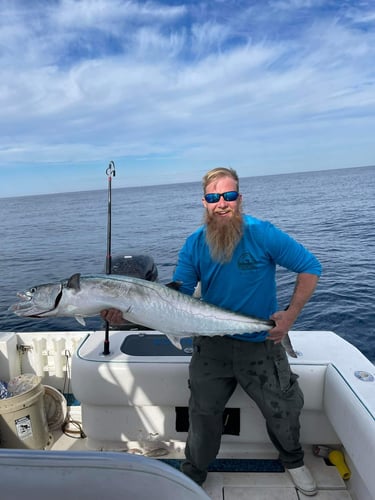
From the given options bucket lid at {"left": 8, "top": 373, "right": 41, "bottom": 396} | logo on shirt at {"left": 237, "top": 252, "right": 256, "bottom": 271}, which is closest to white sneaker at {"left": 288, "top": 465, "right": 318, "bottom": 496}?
logo on shirt at {"left": 237, "top": 252, "right": 256, "bottom": 271}

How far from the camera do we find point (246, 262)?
3072mm

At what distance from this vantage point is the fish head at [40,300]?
272cm

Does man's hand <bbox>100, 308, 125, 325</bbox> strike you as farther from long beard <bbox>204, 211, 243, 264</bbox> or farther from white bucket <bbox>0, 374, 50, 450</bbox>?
white bucket <bbox>0, 374, 50, 450</bbox>

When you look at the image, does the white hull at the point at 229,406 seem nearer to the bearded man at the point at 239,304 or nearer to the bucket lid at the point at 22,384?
the bearded man at the point at 239,304

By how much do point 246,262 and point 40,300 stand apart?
1547 millimetres

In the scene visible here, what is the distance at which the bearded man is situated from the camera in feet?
9.91

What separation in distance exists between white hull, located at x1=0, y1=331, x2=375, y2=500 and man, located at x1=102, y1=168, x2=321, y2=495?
0.33m

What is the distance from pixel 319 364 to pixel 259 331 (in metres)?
0.88

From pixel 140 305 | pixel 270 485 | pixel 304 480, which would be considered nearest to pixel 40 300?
pixel 140 305

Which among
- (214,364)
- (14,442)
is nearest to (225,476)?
(214,364)

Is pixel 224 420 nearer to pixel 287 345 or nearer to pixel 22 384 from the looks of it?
pixel 287 345

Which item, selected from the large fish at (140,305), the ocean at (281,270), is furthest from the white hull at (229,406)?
the ocean at (281,270)

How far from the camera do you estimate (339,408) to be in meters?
3.12

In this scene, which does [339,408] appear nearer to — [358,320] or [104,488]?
[104,488]
